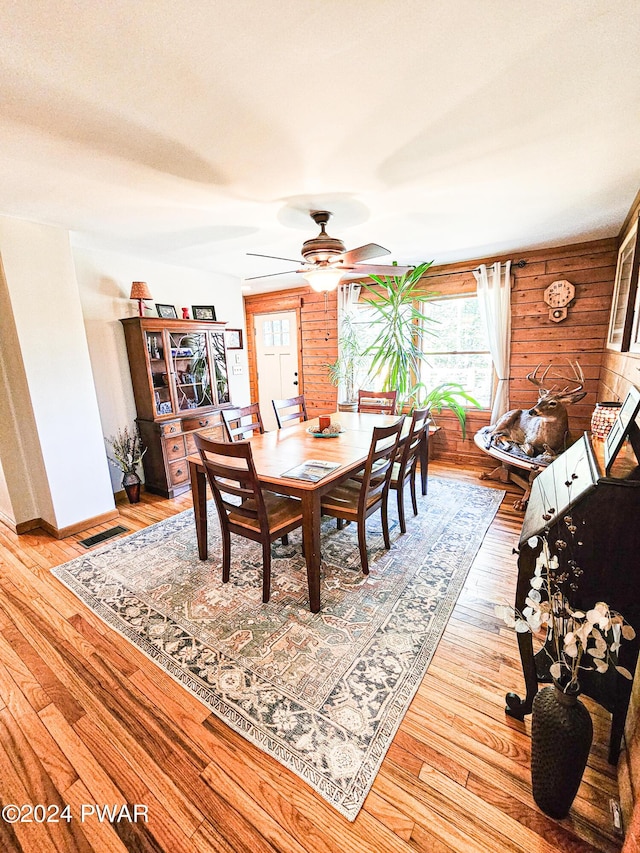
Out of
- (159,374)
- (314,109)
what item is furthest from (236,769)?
(159,374)

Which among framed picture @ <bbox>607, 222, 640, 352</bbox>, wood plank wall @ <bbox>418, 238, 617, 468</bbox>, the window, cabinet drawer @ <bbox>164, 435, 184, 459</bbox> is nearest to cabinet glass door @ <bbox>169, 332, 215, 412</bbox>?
cabinet drawer @ <bbox>164, 435, 184, 459</bbox>

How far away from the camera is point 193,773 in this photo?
4.05ft

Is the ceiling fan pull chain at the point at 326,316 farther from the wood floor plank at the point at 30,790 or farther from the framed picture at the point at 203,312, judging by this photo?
the wood floor plank at the point at 30,790

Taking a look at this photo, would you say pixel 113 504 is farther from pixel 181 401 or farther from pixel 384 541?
pixel 384 541

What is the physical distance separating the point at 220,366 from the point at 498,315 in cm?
323

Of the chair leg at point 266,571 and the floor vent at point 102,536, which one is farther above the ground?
the chair leg at point 266,571

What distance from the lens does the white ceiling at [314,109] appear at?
1025 mm

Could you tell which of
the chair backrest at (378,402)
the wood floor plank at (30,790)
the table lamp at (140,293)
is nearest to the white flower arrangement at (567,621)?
the wood floor plank at (30,790)

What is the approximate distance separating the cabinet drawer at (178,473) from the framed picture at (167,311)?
1.54 metres

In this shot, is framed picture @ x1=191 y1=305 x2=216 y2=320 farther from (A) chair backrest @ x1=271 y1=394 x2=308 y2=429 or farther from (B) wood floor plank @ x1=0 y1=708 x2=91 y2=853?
(B) wood floor plank @ x1=0 y1=708 x2=91 y2=853

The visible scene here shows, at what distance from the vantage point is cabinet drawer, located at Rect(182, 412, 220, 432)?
3818 mm

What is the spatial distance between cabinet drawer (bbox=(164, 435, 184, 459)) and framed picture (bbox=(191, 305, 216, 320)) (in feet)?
5.09

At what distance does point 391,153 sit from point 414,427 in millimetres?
1620

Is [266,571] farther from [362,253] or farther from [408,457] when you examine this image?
[362,253]
